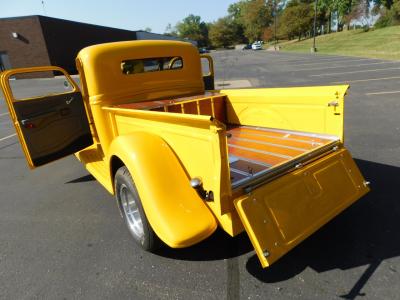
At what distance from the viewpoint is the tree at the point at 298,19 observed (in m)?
64.9

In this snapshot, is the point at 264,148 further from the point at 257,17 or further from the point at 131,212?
the point at 257,17

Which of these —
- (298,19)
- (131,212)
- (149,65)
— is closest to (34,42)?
(149,65)

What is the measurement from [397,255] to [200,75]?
3.17 metres

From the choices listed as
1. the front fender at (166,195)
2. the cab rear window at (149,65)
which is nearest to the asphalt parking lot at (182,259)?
the front fender at (166,195)

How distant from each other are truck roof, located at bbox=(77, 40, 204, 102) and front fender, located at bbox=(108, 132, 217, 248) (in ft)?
4.00

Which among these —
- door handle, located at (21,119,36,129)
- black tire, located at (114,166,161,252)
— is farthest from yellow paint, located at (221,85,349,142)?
door handle, located at (21,119,36,129)

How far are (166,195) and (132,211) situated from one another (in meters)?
0.92

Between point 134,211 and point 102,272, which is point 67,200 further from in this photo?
point 102,272

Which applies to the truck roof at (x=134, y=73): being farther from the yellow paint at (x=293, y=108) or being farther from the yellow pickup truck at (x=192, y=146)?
the yellow paint at (x=293, y=108)

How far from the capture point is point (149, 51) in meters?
3.79

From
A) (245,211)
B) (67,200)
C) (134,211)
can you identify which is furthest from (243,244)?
(67,200)

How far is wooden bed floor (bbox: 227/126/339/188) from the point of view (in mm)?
2465

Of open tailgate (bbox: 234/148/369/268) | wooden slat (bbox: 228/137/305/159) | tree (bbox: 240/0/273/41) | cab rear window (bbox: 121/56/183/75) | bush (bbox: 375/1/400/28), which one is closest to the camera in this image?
open tailgate (bbox: 234/148/369/268)

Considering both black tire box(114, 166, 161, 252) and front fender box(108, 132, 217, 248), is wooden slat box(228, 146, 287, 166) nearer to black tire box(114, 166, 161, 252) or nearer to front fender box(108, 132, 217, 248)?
front fender box(108, 132, 217, 248)
